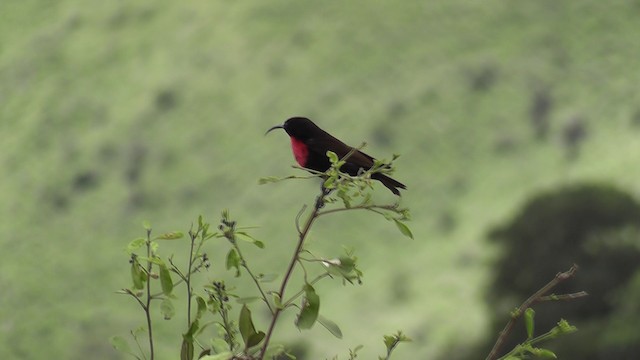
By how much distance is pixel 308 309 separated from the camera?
3301 millimetres

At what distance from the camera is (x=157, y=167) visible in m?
59.6

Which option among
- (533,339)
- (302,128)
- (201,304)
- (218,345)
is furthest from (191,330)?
(302,128)

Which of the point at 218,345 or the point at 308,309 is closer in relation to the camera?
the point at 308,309

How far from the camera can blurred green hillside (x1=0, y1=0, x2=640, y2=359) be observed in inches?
2015

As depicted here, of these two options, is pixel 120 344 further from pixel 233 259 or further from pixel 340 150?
pixel 340 150

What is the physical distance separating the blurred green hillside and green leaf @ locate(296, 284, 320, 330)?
41.0 m

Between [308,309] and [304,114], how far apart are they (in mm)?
54634

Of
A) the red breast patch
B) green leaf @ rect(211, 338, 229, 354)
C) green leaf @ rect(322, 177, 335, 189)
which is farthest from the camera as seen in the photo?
the red breast patch

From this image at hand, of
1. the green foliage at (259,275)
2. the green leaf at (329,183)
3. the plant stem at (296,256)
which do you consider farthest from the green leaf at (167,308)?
the green leaf at (329,183)

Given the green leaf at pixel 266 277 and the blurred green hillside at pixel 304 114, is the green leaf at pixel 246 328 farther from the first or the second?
the blurred green hillside at pixel 304 114

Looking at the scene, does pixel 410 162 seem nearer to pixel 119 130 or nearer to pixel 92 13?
pixel 119 130

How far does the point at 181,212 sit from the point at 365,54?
593 inches

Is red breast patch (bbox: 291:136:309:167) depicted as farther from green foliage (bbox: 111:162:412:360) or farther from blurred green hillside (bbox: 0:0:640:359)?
blurred green hillside (bbox: 0:0:640:359)

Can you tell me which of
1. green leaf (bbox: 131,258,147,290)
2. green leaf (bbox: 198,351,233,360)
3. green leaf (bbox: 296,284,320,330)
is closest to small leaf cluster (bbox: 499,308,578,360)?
green leaf (bbox: 296,284,320,330)
